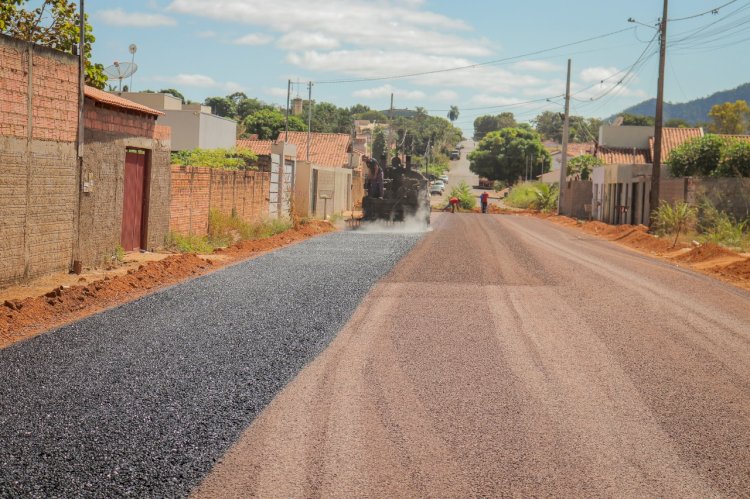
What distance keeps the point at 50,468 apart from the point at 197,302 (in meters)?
7.51

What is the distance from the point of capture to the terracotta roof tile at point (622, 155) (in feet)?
198

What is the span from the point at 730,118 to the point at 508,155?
2861cm

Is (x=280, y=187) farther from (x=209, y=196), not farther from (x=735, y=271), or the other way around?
(x=735, y=271)

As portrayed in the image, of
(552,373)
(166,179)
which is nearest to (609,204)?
(166,179)

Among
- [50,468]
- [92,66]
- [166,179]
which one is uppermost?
[92,66]

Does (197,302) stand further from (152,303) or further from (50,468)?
(50,468)

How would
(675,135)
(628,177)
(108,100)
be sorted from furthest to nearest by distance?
(675,135)
(628,177)
(108,100)

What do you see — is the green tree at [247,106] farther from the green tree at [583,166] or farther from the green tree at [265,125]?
the green tree at [583,166]

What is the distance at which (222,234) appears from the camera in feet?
80.4

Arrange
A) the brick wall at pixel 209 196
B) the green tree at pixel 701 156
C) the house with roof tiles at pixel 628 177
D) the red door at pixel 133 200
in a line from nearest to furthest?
the red door at pixel 133 200 < the brick wall at pixel 209 196 < the green tree at pixel 701 156 < the house with roof tiles at pixel 628 177

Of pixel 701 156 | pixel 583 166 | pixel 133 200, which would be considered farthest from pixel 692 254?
pixel 583 166

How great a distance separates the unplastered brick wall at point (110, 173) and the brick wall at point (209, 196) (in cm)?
150

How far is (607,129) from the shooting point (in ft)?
210

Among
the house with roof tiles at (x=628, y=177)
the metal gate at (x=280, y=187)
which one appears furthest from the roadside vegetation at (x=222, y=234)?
the house with roof tiles at (x=628, y=177)
